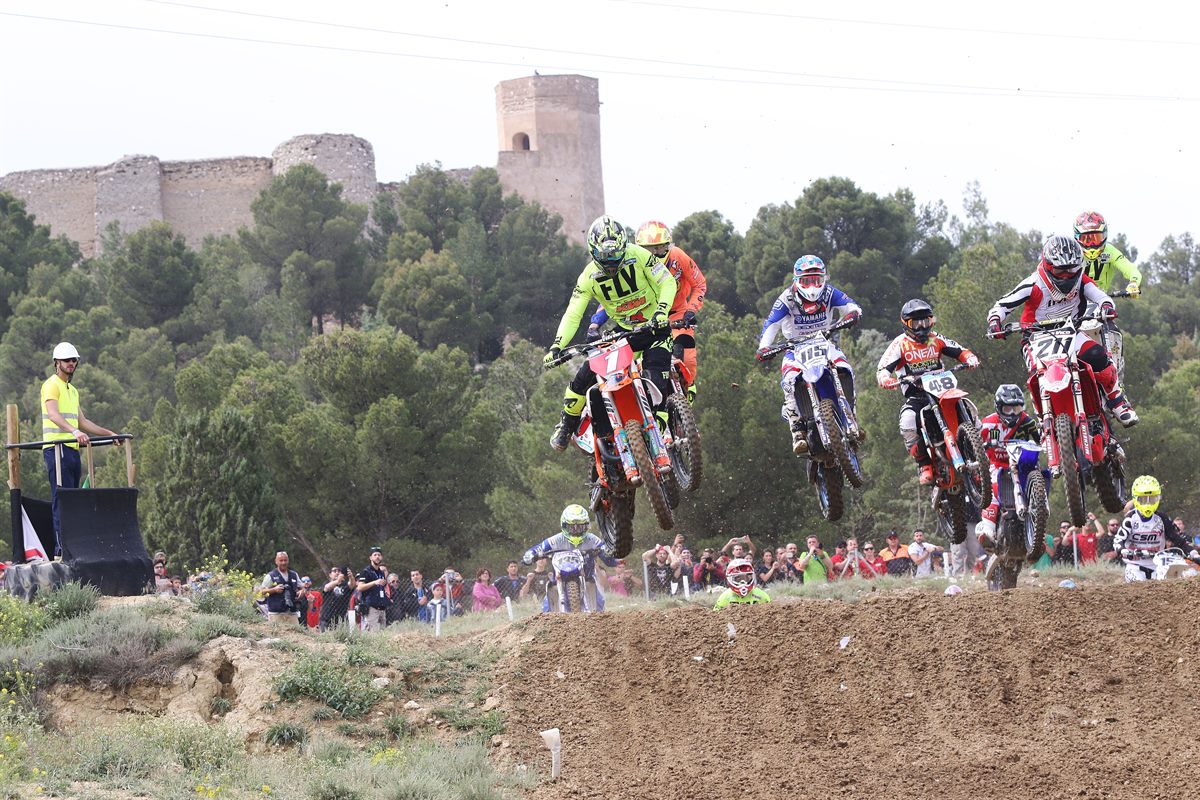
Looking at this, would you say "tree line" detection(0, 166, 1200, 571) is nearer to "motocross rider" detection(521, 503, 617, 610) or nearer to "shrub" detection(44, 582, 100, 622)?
"motocross rider" detection(521, 503, 617, 610)

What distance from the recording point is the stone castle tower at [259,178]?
92688 mm

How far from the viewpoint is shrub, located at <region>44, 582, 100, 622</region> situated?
1656 centimetres

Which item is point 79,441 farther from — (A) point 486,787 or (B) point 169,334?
(B) point 169,334

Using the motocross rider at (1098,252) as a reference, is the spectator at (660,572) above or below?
below

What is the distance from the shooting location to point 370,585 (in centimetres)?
2034

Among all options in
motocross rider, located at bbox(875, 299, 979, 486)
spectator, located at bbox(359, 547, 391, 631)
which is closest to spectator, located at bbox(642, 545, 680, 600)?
spectator, located at bbox(359, 547, 391, 631)

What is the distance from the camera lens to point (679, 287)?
16391mm

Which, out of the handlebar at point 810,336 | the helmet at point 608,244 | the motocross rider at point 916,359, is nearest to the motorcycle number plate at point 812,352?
the handlebar at point 810,336

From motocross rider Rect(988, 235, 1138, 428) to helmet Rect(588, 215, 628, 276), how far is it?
4.04 meters

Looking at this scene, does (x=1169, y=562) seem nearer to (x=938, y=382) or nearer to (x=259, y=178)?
(x=938, y=382)

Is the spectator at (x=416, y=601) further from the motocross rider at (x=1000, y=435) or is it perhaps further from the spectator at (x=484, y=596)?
the motocross rider at (x=1000, y=435)

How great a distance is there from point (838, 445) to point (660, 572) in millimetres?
7818

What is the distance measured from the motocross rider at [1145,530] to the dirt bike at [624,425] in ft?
19.1

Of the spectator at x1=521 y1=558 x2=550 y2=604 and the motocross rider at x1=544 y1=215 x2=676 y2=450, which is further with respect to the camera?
the spectator at x1=521 y1=558 x2=550 y2=604
